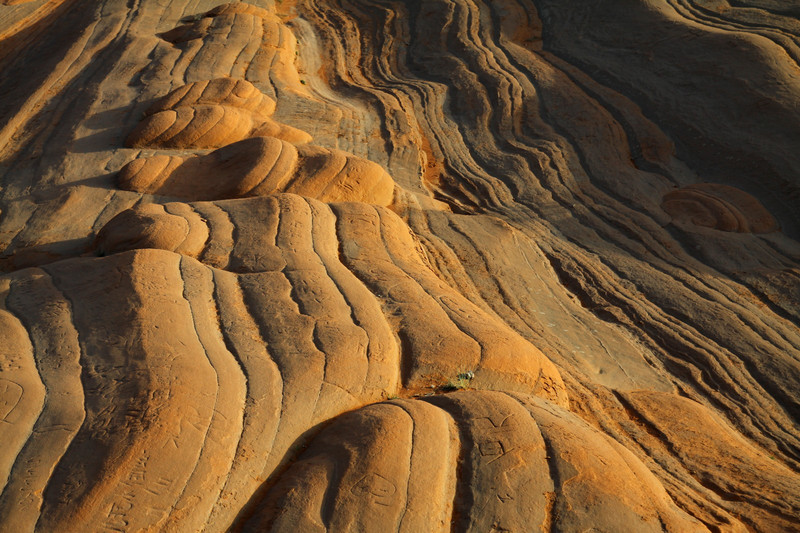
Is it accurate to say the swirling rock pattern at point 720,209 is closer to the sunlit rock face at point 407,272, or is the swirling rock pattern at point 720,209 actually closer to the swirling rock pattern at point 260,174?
the sunlit rock face at point 407,272

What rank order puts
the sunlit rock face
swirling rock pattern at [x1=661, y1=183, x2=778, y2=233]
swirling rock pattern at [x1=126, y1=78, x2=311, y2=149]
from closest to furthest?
the sunlit rock face → swirling rock pattern at [x1=661, y1=183, x2=778, y2=233] → swirling rock pattern at [x1=126, y1=78, x2=311, y2=149]

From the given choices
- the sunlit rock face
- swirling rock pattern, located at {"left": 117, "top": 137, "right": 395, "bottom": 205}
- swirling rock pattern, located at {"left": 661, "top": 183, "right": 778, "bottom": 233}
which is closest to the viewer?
the sunlit rock face

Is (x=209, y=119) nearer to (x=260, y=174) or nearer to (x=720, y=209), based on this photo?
(x=260, y=174)

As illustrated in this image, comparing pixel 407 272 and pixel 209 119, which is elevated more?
pixel 407 272

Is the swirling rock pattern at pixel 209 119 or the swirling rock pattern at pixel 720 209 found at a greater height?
the swirling rock pattern at pixel 720 209

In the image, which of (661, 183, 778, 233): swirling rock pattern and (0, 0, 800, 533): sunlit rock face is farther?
(661, 183, 778, 233): swirling rock pattern

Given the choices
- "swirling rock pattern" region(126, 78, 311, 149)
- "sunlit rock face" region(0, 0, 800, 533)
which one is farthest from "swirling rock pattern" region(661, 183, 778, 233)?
"swirling rock pattern" region(126, 78, 311, 149)

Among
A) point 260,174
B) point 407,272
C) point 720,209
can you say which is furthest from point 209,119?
point 720,209

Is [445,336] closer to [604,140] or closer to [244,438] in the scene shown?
[244,438]

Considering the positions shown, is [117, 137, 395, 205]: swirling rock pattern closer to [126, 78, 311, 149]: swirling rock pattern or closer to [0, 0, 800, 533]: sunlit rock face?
[0, 0, 800, 533]: sunlit rock face

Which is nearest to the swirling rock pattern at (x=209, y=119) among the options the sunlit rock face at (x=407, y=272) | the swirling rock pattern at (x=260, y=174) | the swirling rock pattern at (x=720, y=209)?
the sunlit rock face at (x=407, y=272)
